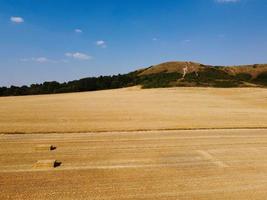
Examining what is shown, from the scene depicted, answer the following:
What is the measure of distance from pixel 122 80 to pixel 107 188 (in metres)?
91.9

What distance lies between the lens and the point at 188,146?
21.8 metres

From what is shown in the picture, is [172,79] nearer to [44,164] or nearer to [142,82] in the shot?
[142,82]

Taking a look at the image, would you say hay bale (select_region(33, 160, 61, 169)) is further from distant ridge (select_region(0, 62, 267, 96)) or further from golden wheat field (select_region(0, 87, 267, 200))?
distant ridge (select_region(0, 62, 267, 96))

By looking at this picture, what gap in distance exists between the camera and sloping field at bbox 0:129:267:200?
43.6 ft

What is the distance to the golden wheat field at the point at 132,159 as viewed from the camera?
13.5 meters

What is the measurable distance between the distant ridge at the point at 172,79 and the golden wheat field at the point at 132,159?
53.2m

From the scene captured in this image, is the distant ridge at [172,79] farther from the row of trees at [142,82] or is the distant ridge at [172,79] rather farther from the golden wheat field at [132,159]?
the golden wheat field at [132,159]

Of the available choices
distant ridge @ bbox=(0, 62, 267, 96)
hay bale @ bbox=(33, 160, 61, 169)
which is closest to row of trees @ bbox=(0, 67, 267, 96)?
distant ridge @ bbox=(0, 62, 267, 96)

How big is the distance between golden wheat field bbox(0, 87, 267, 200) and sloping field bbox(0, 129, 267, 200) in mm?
38

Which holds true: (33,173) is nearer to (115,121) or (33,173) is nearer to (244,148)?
(244,148)

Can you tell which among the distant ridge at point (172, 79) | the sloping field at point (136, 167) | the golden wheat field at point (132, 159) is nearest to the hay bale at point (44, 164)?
the golden wheat field at point (132, 159)

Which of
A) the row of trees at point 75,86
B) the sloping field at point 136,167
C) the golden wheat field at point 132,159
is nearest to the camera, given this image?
the sloping field at point 136,167

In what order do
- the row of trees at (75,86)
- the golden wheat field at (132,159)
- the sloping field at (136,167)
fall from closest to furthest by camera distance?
the sloping field at (136,167) → the golden wheat field at (132,159) → the row of trees at (75,86)

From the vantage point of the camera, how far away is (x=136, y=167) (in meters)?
16.8
